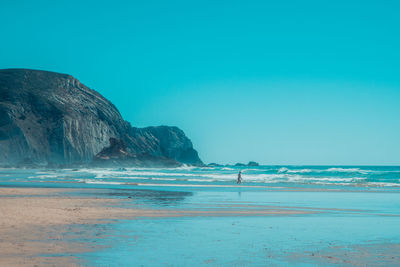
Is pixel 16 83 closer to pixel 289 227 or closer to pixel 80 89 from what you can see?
pixel 80 89

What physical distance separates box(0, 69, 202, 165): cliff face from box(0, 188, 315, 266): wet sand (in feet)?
385

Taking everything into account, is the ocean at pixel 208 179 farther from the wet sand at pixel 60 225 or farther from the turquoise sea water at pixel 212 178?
the wet sand at pixel 60 225

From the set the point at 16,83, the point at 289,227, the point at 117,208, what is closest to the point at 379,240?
the point at 289,227

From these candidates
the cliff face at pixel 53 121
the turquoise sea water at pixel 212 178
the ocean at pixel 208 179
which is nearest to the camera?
the ocean at pixel 208 179

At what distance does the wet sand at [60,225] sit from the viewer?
7716mm

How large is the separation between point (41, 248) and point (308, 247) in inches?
206

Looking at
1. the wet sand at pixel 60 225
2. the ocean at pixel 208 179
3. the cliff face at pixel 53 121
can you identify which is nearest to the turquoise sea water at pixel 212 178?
the ocean at pixel 208 179

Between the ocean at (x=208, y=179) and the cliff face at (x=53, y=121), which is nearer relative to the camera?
the ocean at (x=208, y=179)

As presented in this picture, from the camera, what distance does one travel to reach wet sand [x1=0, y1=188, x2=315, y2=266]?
25.3 ft

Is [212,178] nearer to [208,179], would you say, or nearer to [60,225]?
[208,179]

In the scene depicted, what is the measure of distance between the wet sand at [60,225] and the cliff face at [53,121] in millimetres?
117375

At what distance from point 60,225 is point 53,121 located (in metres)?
143

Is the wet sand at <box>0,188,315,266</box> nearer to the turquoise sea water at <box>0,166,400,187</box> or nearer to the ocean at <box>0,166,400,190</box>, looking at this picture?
the ocean at <box>0,166,400,190</box>

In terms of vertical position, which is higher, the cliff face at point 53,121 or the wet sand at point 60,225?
the cliff face at point 53,121
